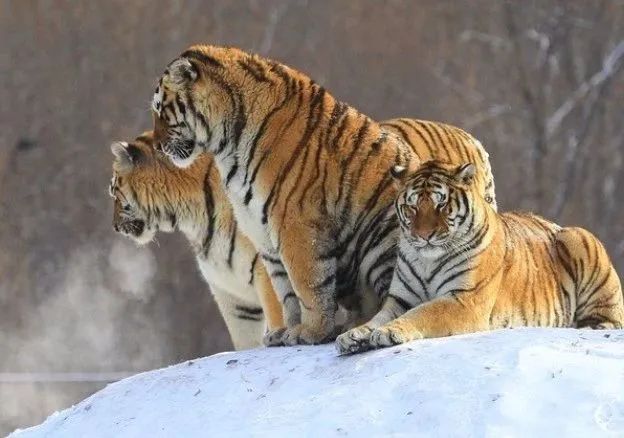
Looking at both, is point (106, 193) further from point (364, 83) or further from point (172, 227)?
point (172, 227)

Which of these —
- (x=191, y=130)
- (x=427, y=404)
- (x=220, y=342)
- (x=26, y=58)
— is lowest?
(x=220, y=342)

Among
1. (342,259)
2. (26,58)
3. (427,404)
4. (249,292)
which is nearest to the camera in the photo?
(427,404)

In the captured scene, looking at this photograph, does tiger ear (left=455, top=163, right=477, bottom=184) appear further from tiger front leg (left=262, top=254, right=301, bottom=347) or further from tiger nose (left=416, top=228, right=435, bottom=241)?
tiger front leg (left=262, top=254, right=301, bottom=347)

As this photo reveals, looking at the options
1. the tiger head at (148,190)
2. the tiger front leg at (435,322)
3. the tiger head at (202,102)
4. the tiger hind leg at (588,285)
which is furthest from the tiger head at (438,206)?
the tiger head at (148,190)

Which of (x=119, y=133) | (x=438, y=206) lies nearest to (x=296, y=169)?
(x=438, y=206)

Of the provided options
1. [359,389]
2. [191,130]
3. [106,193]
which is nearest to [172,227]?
[191,130]

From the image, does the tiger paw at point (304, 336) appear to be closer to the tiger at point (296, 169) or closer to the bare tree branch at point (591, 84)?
the tiger at point (296, 169)

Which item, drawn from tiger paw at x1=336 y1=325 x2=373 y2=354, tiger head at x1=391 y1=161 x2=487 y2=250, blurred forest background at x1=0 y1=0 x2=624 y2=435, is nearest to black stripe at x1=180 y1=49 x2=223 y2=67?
tiger head at x1=391 y1=161 x2=487 y2=250

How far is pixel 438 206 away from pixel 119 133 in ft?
23.5

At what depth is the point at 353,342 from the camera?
4.01 metres

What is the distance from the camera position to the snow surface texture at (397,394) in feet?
11.3

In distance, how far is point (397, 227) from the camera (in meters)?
4.55

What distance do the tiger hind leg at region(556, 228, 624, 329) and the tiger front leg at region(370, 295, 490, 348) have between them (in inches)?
28.0

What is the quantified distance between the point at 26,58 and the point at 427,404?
815 cm
